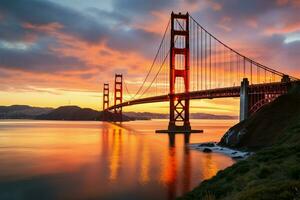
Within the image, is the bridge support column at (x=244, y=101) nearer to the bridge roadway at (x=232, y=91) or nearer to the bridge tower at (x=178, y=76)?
the bridge roadway at (x=232, y=91)

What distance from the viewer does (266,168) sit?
41.3ft

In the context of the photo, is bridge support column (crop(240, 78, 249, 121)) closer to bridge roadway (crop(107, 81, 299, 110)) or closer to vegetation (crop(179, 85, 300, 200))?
bridge roadway (crop(107, 81, 299, 110))

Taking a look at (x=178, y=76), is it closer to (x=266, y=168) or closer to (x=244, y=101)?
(x=244, y=101)

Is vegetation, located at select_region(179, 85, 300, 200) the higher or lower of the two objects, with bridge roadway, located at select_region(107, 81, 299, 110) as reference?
lower

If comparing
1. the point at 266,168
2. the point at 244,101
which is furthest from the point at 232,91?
the point at 266,168

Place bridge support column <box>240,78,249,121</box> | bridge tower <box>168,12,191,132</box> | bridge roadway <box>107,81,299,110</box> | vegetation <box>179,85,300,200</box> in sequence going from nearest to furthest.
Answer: vegetation <box>179,85,300,200</box> < bridge roadway <box>107,81,299,110</box> < bridge support column <box>240,78,249,121</box> < bridge tower <box>168,12,191,132</box>

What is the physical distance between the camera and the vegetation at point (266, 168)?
29.5ft

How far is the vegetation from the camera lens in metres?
9.00

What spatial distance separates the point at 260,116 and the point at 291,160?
22.2m

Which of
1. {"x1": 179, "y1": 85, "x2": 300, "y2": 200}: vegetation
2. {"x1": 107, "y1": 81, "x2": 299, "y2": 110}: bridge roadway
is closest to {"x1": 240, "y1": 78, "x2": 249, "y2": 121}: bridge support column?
{"x1": 107, "y1": 81, "x2": 299, "y2": 110}: bridge roadway

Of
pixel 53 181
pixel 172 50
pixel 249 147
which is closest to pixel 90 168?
pixel 53 181

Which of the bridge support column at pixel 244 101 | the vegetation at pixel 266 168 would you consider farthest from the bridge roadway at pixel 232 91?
the vegetation at pixel 266 168

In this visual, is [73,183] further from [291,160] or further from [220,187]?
[291,160]

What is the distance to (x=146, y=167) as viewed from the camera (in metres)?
27.6
